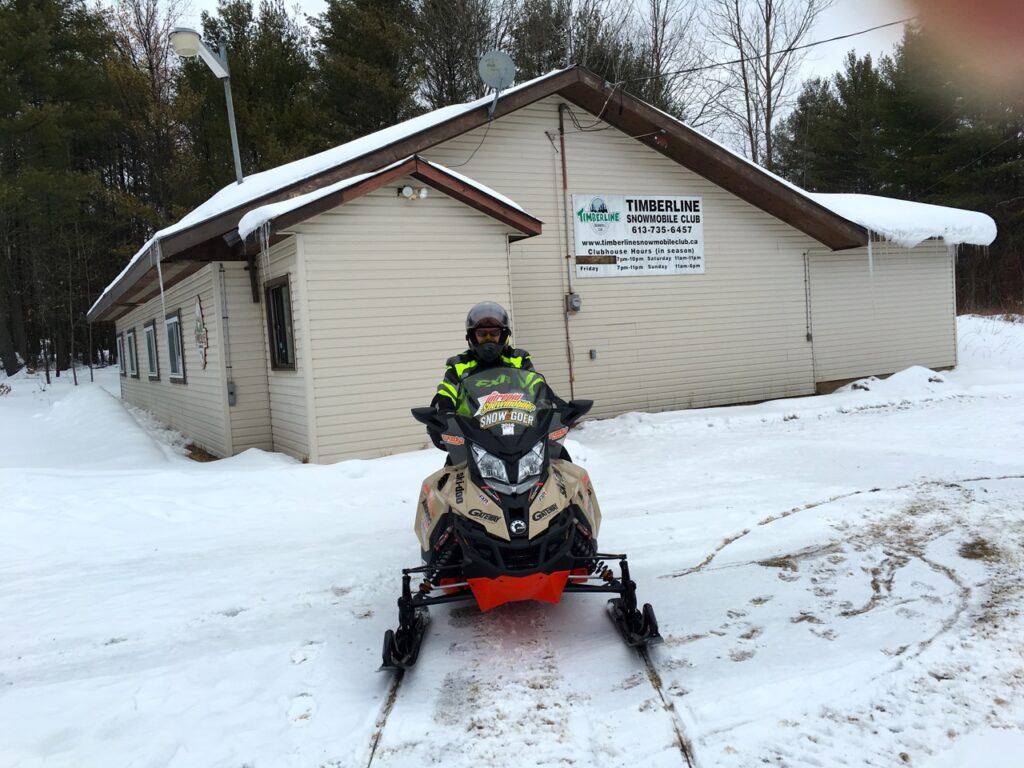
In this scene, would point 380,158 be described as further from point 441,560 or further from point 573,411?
point 441,560

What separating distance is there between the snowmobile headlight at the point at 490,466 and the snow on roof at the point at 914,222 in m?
10.4

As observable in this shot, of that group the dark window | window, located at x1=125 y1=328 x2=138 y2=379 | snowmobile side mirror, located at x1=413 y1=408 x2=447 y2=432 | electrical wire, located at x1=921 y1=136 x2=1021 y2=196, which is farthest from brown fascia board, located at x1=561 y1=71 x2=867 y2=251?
electrical wire, located at x1=921 y1=136 x2=1021 y2=196

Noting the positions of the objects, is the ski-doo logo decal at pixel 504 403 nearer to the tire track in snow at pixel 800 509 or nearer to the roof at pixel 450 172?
the tire track in snow at pixel 800 509

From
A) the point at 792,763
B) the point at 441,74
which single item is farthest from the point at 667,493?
the point at 441,74

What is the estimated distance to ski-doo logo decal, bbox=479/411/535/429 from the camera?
3295 mm

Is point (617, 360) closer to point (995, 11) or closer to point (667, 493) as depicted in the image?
point (667, 493)

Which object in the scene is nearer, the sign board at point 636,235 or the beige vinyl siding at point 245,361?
the beige vinyl siding at point 245,361

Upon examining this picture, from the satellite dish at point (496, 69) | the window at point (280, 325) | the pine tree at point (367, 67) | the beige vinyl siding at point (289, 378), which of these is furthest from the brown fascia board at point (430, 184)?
the pine tree at point (367, 67)

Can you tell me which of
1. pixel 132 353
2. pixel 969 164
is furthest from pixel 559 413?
pixel 969 164

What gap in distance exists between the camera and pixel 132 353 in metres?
17.9

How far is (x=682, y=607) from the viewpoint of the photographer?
149 inches

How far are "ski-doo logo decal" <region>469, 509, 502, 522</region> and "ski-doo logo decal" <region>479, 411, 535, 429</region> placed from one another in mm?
396

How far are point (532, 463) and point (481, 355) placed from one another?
2.86 ft

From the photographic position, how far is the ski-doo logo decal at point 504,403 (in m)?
3.34
